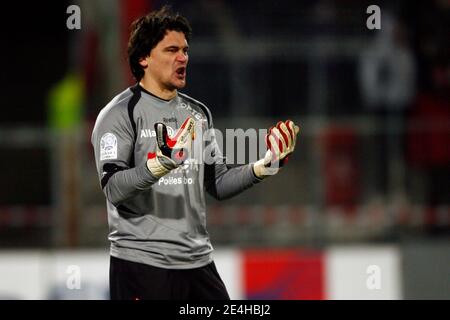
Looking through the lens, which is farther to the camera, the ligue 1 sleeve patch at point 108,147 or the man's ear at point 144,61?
the man's ear at point 144,61

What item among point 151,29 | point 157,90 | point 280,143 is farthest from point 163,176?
point 151,29

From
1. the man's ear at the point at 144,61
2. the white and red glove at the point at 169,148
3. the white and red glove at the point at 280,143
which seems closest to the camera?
the white and red glove at the point at 169,148

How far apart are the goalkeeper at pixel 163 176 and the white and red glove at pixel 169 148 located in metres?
0.22

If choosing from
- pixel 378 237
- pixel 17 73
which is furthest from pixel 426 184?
pixel 17 73

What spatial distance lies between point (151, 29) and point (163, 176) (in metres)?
0.73

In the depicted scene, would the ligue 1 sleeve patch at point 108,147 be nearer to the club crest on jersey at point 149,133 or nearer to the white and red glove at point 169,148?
the club crest on jersey at point 149,133

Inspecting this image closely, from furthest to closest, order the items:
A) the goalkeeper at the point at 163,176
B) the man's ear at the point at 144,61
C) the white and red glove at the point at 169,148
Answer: the man's ear at the point at 144,61 < the goalkeeper at the point at 163,176 < the white and red glove at the point at 169,148

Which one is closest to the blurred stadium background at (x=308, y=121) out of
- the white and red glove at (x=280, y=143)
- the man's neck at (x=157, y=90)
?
the man's neck at (x=157, y=90)

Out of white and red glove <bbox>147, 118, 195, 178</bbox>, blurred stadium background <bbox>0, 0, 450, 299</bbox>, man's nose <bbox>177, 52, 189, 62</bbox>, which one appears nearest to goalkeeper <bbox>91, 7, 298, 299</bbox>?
man's nose <bbox>177, 52, 189, 62</bbox>

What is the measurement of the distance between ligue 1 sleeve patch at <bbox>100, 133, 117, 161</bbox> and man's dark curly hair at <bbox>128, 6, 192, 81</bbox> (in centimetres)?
42

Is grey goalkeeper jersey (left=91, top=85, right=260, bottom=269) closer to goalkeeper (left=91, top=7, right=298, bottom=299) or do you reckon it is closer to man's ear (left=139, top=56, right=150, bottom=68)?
goalkeeper (left=91, top=7, right=298, bottom=299)

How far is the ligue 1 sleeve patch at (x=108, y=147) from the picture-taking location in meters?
5.64

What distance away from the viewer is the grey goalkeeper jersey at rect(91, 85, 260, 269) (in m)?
5.68

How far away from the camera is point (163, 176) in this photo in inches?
221
